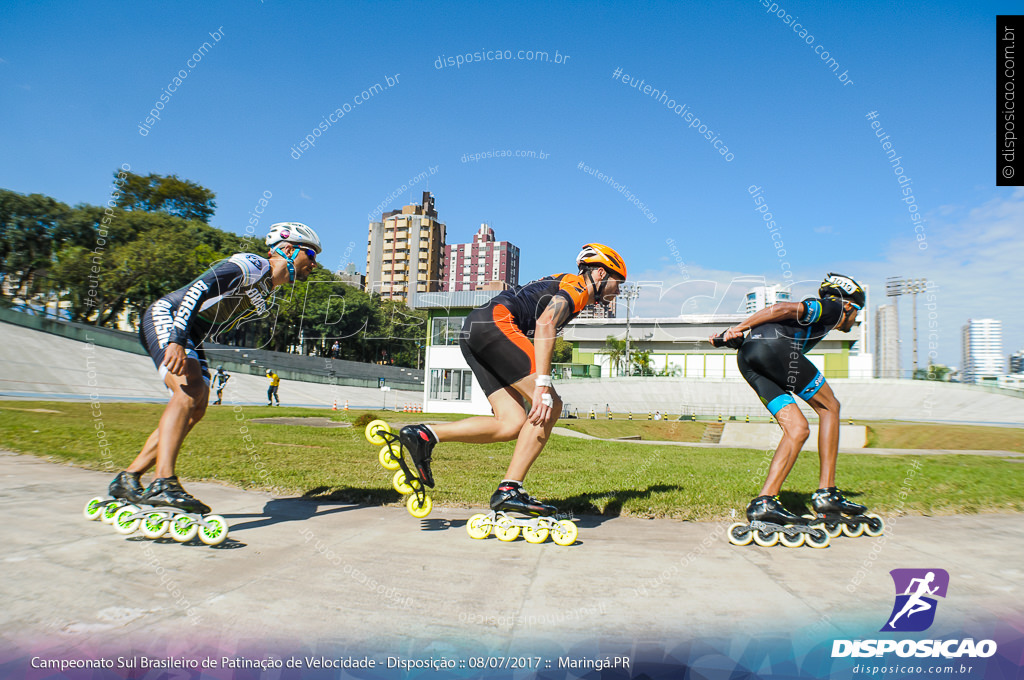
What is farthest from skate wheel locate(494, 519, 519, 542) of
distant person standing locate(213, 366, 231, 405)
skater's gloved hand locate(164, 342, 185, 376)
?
distant person standing locate(213, 366, 231, 405)

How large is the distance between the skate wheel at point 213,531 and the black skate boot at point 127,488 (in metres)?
0.76

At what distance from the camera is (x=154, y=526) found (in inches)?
135

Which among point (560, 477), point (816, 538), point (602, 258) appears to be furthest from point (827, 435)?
point (560, 477)

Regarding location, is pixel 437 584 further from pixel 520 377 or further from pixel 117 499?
pixel 117 499

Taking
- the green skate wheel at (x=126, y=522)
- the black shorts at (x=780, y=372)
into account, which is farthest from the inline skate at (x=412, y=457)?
the black shorts at (x=780, y=372)

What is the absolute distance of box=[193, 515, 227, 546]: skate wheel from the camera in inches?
133

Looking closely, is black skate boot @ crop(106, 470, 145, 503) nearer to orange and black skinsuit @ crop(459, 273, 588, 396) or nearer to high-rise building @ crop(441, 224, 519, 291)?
orange and black skinsuit @ crop(459, 273, 588, 396)

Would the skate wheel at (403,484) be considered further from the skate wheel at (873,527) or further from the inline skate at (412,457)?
the skate wheel at (873,527)

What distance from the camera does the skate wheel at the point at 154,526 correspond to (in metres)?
3.43

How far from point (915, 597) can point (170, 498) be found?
430 cm

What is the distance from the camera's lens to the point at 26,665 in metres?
1.79

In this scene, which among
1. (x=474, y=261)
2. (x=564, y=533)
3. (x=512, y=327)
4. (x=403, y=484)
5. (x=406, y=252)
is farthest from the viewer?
(x=474, y=261)

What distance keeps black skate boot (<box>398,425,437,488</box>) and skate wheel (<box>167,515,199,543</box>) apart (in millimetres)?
1418

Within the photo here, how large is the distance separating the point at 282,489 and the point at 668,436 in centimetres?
2301
